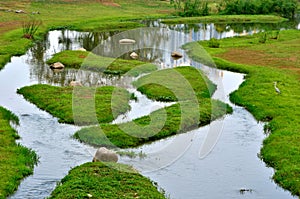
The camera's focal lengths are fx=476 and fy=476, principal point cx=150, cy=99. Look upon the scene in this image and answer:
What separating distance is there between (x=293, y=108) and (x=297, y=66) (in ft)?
47.5

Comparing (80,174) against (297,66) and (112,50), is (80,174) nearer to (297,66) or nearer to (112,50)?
(297,66)

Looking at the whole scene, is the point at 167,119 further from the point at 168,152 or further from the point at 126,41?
the point at 126,41

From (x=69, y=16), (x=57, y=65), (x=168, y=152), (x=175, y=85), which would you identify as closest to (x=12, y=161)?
(x=168, y=152)

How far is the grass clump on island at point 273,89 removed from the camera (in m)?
22.5

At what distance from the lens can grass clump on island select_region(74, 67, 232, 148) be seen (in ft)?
82.7

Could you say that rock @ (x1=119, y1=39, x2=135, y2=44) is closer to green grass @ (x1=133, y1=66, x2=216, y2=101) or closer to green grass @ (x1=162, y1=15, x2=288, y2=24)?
green grass @ (x1=133, y1=66, x2=216, y2=101)

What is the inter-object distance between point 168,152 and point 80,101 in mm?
9310

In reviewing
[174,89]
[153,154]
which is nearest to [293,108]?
[174,89]

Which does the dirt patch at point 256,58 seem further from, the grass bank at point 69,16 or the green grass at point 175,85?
the grass bank at point 69,16

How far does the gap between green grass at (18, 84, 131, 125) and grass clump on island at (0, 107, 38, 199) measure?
13.2ft

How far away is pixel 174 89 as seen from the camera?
114 ft

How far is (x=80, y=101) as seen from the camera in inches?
1220

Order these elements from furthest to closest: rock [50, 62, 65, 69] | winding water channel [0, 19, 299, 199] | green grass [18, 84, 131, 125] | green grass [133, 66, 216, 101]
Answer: rock [50, 62, 65, 69]
green grass [133, 66, 216, 101]
green grass [18, 84, 131, 125]
winding water channel [0, 19, 299, 199]

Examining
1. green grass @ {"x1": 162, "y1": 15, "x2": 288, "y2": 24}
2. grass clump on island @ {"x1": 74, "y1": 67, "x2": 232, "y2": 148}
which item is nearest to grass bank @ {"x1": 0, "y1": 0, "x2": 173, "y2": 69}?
green grass @ {"x1": 162, "y1": 15, "x2": 288, "y2": 24}
